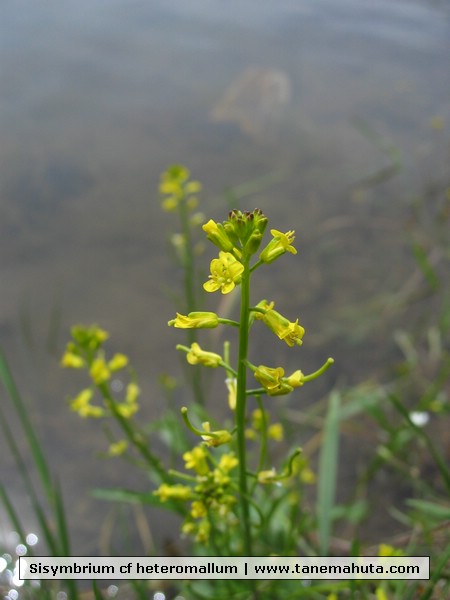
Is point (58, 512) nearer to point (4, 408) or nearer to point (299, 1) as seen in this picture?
point (4, 408)

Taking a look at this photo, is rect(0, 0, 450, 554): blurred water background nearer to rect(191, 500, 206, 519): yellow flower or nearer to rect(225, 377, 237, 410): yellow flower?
rect(191, 500, 206, 519): yellow flower

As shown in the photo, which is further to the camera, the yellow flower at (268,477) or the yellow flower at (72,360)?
the yellow flower at (72,360)

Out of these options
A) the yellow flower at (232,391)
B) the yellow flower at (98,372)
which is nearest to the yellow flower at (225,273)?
the yellow flower at (232,391)

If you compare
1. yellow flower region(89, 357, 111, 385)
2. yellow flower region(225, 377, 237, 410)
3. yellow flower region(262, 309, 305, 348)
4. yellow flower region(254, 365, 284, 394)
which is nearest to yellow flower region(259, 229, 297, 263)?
yellow flower region(262, 309, 305, 348)

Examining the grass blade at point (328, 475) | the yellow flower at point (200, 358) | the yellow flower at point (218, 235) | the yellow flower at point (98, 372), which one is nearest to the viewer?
the yellow flower at point (218, 235)

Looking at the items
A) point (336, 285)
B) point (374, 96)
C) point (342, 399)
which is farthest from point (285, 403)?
point (374, 96)

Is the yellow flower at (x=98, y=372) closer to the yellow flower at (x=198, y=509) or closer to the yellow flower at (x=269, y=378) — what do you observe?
the yellow flower at (x=198, y=509)
